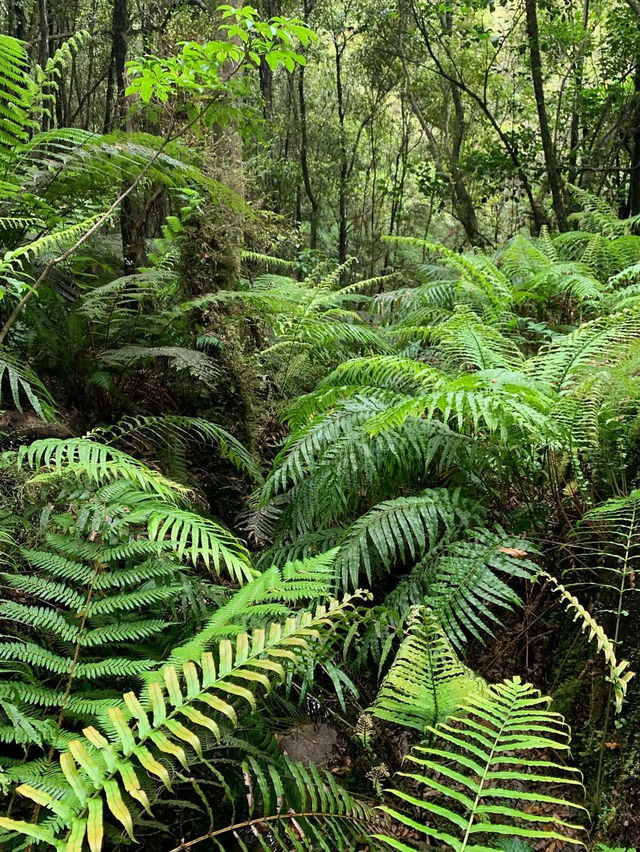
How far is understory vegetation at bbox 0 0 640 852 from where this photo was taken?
3.91 ft

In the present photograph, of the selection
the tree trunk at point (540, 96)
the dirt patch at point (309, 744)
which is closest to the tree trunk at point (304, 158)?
the tree trunk at point (540, 96)

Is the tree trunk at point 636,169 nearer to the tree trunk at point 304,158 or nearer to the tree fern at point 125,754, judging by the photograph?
the tree trunk at point 304,158

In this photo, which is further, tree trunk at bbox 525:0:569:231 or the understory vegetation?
tree trunk at bbox 525:0:569:231

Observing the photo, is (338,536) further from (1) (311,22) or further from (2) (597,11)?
(1) (311,22)

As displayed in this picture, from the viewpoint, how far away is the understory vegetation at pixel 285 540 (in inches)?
46.9

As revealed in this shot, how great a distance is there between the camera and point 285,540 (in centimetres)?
242

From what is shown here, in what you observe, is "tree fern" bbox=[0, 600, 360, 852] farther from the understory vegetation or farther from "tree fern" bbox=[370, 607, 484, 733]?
"tree fern" bbox=[370, 607, 484, 733]

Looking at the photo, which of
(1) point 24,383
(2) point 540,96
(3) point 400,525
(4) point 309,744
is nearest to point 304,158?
(2) point 540,96

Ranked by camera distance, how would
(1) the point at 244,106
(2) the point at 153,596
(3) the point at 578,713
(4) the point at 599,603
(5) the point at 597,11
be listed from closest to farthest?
(2) the point at 153,596, (3) the point at 578,713, (4) the point at 599,603, (1) the point at 244,106, (5) the point at 597,11

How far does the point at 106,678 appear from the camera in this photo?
147 cm

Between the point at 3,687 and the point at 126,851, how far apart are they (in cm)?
43

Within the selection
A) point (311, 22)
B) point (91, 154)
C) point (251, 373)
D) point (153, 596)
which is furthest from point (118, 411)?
point (311, 22)

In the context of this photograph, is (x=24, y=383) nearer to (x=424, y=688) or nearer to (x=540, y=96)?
(x=424, y=688)

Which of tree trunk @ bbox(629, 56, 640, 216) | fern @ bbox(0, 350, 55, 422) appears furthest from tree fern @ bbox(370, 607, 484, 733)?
tree trunk @ bbox(629, 56, 640, 216)
